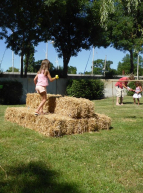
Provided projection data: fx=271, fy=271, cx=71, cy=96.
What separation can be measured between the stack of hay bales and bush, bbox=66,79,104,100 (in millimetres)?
10872

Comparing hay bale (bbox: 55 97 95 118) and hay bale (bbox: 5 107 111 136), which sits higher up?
hay bale (bbox: 55 97 95 118)

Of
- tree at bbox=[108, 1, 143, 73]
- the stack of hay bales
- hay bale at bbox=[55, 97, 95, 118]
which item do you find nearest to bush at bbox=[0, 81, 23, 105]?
the stack of hay bales

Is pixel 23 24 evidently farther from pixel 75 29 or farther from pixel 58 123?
pixel 58 123

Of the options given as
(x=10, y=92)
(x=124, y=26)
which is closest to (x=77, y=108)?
(x=10, y=92)

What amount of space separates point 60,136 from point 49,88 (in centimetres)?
1211

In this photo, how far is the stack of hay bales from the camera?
6.01 m

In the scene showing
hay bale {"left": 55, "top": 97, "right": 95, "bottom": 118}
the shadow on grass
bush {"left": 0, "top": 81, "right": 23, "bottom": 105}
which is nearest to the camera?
the shadow on grass

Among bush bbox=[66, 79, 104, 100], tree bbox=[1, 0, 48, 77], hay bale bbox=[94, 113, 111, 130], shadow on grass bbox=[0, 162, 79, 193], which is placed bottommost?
shadow on grass bbox=[0, 162, 79, 193]

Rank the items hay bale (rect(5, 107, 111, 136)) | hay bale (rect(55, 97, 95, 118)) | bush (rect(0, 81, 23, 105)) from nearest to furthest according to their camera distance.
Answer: hay bale (rect(5, 107, 111, 136)), hay bale (rect(55, 97, 95, 118)), bush (rect(0, 81, 23, 105))

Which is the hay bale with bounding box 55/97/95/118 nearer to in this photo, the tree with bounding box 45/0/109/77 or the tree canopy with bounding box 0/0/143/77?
the tree canopy with bounding box 0/0/143/77

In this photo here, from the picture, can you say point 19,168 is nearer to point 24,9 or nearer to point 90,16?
point 24,9

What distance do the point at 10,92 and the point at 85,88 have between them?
18.4 ft

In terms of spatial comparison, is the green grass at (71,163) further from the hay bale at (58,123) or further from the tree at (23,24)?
the tree at (23,24)

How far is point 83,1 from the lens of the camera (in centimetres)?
1977
